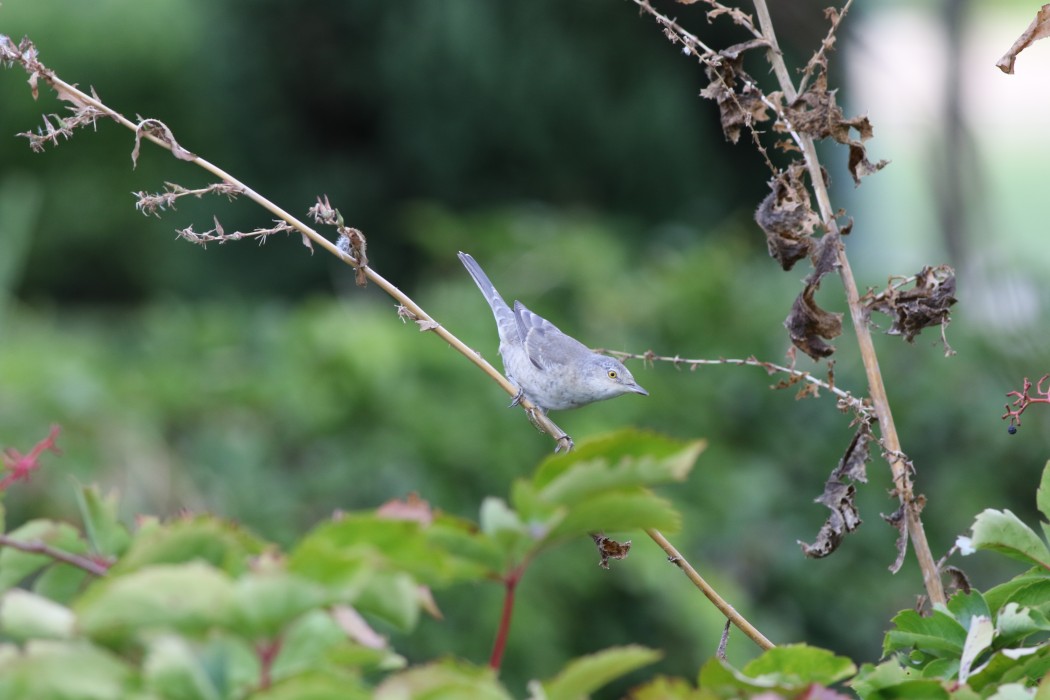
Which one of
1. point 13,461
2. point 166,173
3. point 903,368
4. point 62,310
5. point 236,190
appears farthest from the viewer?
point 62,310

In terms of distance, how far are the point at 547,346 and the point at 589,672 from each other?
249 centimetres

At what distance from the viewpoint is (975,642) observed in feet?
3.84

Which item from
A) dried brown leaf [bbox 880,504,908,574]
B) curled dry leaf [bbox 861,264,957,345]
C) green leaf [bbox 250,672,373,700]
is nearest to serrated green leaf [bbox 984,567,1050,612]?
dried brown leaf [bbox 880,504,908,574]

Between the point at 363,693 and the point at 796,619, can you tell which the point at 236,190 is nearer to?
the point at 363,693

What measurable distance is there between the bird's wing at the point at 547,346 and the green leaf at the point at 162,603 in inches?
97.6

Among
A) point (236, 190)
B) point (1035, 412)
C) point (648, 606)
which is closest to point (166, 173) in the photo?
point (648, 606)

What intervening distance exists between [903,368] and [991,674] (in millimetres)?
4681

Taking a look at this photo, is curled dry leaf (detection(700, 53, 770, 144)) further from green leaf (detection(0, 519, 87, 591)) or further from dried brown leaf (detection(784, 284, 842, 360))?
green leaf (detection(0, 519, 87, 591))

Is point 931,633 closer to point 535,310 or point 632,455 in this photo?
point 632,455

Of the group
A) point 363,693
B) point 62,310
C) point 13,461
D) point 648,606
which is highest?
point 62,310

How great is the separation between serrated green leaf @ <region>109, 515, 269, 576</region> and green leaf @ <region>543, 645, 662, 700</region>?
299 millimetres

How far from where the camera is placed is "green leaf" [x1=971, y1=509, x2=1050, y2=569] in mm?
1230

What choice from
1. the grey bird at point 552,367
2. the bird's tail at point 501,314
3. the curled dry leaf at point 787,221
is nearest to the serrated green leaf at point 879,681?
the curled dry leaf at point 787,221

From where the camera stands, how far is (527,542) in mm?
932
